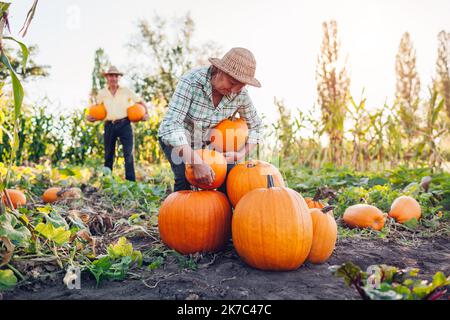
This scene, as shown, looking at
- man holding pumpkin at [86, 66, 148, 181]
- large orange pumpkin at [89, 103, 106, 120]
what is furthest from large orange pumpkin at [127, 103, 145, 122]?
large orange pumpkin at [89, 103, 106, 120]

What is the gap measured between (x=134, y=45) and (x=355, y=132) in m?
22.4

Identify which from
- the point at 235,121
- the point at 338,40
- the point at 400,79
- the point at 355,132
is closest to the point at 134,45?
the point at 400,79

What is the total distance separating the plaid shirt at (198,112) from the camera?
8.76 feet

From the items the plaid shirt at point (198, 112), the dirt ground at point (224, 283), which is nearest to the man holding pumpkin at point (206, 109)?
the plaid shirt at point (198, 112)

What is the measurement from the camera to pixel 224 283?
195 centimetres

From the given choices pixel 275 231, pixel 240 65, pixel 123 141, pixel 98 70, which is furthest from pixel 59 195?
pixel 98 70

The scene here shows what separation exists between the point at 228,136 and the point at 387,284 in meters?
1.65

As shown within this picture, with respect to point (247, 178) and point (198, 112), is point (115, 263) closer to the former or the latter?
point (247, 178)

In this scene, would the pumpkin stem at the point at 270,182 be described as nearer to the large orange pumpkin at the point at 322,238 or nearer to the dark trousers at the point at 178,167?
the large orange pumpkin at the point at 322,238

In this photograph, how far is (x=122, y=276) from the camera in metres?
2.01

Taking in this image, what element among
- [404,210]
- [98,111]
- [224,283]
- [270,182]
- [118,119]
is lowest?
[224,283]

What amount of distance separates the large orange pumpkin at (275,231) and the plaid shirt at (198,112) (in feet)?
2.21
